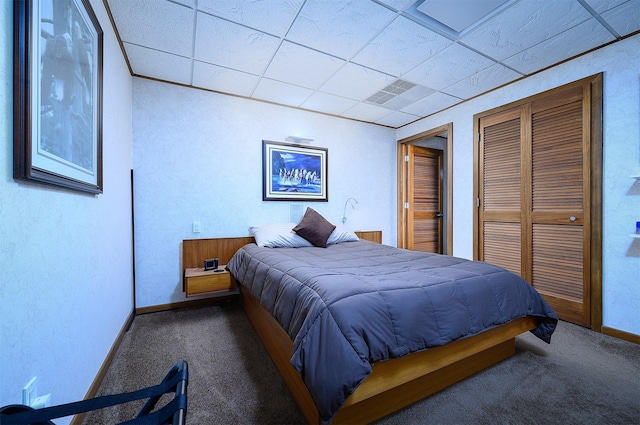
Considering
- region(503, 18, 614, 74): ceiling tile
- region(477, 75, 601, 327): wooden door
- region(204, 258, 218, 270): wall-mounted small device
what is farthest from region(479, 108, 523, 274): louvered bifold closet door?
region(204, 258, 218, 270): wall-mounted small device

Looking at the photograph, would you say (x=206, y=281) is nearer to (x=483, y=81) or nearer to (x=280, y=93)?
(x=280, y=93)

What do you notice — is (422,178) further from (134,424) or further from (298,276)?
(134,424)

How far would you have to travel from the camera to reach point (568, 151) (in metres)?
2.51

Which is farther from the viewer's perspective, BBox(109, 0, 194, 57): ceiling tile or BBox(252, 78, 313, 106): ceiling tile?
BBox(252, 78, 313, 106): ceiling tile

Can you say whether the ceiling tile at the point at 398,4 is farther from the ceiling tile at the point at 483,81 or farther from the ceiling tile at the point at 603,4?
the ceiling tile at the point at 483,81

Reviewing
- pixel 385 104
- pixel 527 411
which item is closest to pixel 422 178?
pixel 385 104

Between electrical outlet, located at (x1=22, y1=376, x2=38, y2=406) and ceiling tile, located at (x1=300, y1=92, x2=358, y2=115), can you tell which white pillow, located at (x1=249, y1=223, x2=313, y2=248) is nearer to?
ceiling tile, located at (x1=300, y1=92, x2=358, y2=115)

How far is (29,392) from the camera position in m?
0.87

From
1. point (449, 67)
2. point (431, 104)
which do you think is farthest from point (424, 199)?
point (449, 67)

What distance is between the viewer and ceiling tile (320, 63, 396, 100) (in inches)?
106

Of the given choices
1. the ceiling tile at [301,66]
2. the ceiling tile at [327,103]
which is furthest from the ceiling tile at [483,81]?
the ceiling tile at [301,66]

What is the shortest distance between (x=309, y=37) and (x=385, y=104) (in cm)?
165

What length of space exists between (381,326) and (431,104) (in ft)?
10.8

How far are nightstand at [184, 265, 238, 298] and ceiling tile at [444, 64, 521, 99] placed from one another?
3.37 m
